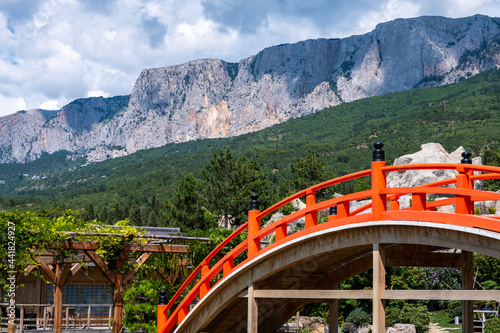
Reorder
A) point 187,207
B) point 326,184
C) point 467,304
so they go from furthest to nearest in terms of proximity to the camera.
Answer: point 187,207
point 467,304
point 326,184

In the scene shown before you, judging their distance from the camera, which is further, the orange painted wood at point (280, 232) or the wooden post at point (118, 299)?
the wooden post at point (118, 299)

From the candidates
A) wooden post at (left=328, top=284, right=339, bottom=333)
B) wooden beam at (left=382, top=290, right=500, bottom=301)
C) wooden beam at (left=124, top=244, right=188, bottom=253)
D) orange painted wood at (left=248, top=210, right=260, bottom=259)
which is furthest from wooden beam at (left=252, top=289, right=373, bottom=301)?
wooden beam at (left=124, top=244, right=188, bottom=253)

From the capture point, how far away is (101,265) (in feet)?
44.6

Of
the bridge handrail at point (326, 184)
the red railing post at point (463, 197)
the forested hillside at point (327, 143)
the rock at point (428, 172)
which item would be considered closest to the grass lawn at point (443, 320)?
the rock at point (428, 172)

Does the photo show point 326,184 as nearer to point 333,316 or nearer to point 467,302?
point 467,302

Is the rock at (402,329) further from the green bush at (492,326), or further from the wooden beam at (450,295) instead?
the wooden beam at (450,295)

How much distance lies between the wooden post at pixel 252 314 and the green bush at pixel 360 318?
12076 millimetres

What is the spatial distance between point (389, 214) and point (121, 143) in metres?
197

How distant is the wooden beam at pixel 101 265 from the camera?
43.9ft

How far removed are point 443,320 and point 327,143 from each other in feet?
256

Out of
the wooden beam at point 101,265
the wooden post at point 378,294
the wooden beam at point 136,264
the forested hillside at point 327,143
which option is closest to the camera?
the wooden post at point 378,294

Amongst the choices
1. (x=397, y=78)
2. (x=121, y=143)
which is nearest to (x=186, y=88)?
(x=121, y=143)

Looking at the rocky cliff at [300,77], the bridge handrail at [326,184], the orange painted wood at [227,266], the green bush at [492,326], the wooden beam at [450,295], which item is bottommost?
the green bush at [492,326]

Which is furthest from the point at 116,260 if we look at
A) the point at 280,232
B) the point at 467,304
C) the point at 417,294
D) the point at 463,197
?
the point at 463,197
